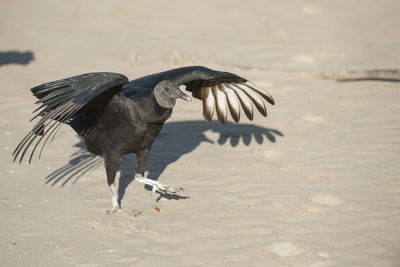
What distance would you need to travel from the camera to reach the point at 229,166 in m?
5.97

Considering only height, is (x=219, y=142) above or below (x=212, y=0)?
below

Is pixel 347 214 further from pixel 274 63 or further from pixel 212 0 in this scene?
pixel 212 0

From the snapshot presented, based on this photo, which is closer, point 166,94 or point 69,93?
point 69,93

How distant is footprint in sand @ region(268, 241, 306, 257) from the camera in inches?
164

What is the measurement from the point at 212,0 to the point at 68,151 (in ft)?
26.8

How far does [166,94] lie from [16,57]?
228 inches

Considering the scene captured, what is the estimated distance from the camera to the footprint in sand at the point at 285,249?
416 centimetres

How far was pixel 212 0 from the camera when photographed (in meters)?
13.5

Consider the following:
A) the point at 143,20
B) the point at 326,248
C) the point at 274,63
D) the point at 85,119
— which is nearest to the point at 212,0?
the point at 143,20

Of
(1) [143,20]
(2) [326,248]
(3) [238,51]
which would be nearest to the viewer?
(2) [326,248]

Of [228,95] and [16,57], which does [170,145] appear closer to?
[228,95]

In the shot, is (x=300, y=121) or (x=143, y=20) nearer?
(x=300, y=121)

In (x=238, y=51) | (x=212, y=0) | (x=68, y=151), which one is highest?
(x=212, y=0)

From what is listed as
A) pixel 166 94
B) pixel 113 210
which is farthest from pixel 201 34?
pixel 113 210
